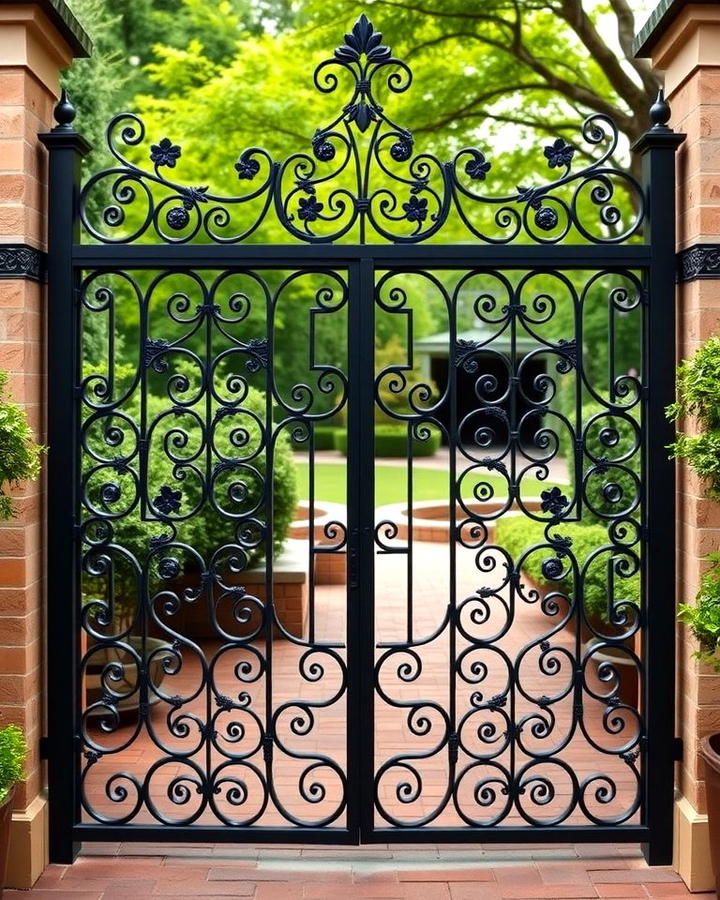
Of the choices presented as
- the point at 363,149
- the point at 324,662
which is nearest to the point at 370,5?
the point at 363,149

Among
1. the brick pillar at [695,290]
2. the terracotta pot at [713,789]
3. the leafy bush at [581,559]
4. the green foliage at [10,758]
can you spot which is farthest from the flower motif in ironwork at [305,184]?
the terracotta pot at [713,789]

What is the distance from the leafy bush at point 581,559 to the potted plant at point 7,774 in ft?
6.66

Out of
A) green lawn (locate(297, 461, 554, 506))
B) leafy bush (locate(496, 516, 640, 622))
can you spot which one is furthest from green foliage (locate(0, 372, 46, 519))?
green lawn (locate(297, 461, 554, 506))

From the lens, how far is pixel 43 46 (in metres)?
4.30

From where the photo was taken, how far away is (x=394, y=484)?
21.5 metres

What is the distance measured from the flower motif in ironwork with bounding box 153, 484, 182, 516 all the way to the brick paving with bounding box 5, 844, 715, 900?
1357 mm

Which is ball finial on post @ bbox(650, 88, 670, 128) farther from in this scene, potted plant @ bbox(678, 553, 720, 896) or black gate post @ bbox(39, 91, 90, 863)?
black gate post @ bbox(39, 91, 90, 863)

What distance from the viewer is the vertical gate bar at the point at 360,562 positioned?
4.42m

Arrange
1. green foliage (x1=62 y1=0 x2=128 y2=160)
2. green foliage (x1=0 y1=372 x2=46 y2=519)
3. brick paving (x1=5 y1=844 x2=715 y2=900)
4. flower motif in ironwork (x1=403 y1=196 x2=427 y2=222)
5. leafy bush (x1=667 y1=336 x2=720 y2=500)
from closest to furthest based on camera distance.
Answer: green foliage (x1=0 y1=372 x2=46 y2=519)
leafy bush (x1=667 y1=336 x2=720 y2=500)
brick paving (x1=5 y1=844 x2=715 y2=900)
flower motif in ironwork (x1=403 y1=196 x2=427 y2=222)
green foliage (x1=62 y1=0 x2=128 y2=160)

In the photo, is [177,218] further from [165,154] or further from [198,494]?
[198,494]

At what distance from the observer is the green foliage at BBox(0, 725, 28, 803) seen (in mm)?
3676

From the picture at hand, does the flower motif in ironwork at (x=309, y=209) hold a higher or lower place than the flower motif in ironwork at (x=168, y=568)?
higher

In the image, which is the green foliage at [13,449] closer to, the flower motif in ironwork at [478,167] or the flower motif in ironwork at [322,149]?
the flower motif in ironwork at [322,149]

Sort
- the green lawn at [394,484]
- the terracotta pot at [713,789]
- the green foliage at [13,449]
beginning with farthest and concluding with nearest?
the green lawn at [394,484]
the terracotta pot at [713,789]
the green foliage at [13,449]
